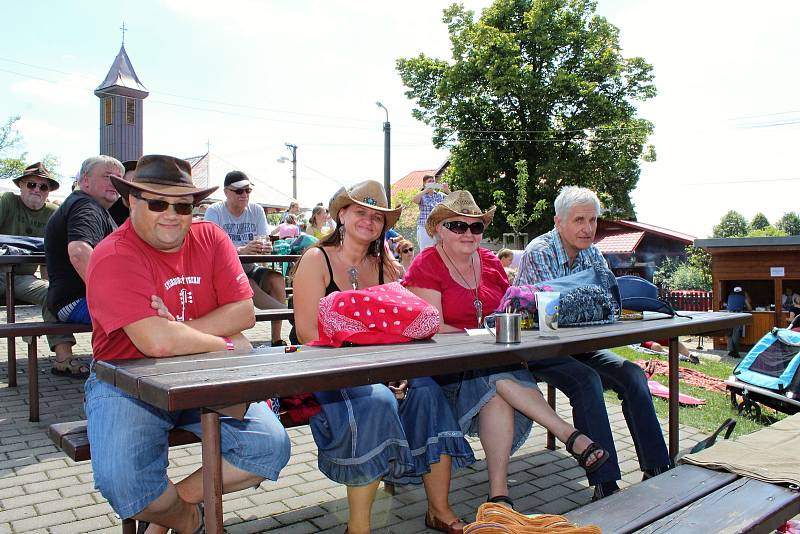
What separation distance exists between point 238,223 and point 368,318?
179 inches

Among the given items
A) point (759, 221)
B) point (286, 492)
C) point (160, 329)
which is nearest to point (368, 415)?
point (160, 329)

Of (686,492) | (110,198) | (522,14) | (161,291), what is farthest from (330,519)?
(522,14)

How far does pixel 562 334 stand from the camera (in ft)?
9.73

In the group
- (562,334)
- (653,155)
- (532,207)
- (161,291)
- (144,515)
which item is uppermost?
(653,155)

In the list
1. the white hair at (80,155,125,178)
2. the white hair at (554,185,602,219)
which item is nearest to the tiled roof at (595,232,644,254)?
the white hair at (554,185,602,219)

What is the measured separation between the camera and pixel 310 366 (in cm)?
204

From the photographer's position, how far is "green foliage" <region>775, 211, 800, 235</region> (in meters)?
89.5

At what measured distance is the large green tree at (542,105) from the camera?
29.4 meters

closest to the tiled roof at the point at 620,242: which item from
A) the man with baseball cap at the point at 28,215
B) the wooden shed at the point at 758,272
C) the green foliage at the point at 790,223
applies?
the wooden shed at the point at 758,272

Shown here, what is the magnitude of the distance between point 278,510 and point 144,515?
106 cm

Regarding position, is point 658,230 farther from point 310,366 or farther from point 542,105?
point 310,366

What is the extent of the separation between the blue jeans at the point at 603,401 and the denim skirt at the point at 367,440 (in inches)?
31.7

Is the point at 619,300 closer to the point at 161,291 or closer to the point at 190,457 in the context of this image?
the point at 161,291

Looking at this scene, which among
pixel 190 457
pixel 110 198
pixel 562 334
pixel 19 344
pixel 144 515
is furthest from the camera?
pixel 19 344
